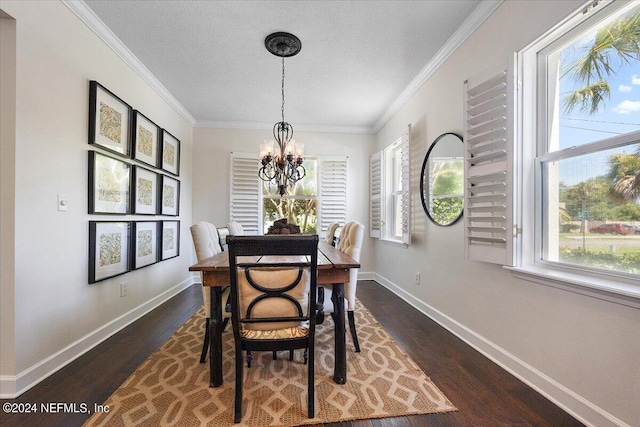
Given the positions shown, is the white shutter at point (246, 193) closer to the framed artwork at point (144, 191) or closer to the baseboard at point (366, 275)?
the framed artwork at point (144, 191)

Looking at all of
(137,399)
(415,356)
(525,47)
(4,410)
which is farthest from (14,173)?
(525,47)

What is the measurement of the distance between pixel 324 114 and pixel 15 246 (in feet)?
12.0

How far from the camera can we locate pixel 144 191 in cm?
313

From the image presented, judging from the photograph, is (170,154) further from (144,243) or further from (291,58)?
(291,58)

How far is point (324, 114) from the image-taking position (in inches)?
171

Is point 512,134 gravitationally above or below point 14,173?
above

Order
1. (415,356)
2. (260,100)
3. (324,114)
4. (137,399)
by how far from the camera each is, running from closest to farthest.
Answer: (137,399), (415,356), (260,100), (324,114)

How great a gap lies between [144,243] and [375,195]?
3.24m

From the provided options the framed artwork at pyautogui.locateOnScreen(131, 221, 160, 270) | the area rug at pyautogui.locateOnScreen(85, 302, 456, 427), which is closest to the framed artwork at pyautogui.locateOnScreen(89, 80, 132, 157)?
the framed artwork at pyautogui.locateOnScreen(131, 221, 160, 270)

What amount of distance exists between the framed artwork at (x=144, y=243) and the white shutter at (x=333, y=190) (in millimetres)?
2419

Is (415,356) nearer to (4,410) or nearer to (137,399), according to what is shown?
(137,399)

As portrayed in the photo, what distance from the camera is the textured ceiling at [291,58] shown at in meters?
2.19

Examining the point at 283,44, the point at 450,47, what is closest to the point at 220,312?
the point at 283,44

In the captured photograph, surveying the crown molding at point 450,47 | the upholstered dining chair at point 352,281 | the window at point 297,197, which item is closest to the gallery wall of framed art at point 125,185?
the window at point 297,197
